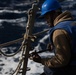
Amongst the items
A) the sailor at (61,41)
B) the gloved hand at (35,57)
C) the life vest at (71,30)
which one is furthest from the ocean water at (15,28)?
the life vest at (71,30)

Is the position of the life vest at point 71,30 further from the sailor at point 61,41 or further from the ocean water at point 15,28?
the ocean water at point 15,28

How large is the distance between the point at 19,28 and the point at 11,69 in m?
5.63

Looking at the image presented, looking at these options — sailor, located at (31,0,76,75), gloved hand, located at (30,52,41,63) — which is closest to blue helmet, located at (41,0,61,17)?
sailor, located at (31,0,76,75)

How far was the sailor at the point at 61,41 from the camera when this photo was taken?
16.8 feet

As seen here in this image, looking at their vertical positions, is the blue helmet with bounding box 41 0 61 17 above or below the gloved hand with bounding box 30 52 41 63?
above

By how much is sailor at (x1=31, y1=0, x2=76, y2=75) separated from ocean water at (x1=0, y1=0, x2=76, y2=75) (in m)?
5.49

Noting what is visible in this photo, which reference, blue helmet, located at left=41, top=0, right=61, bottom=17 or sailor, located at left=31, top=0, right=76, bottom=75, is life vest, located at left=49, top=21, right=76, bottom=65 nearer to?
sailor, located at left=31, top=0, right=76, bottom=75

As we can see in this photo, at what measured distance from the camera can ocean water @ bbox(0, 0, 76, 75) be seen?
11.5 m

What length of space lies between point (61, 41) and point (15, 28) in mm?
11636

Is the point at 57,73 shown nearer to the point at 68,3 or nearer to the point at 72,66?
the point at 72,66

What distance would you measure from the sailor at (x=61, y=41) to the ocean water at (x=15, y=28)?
5.49 meters

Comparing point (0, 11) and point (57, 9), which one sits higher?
point (57, 9)

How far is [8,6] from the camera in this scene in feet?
74.3

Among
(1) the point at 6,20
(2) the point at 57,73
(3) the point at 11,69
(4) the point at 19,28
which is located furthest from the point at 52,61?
(1) the point at 6,20
